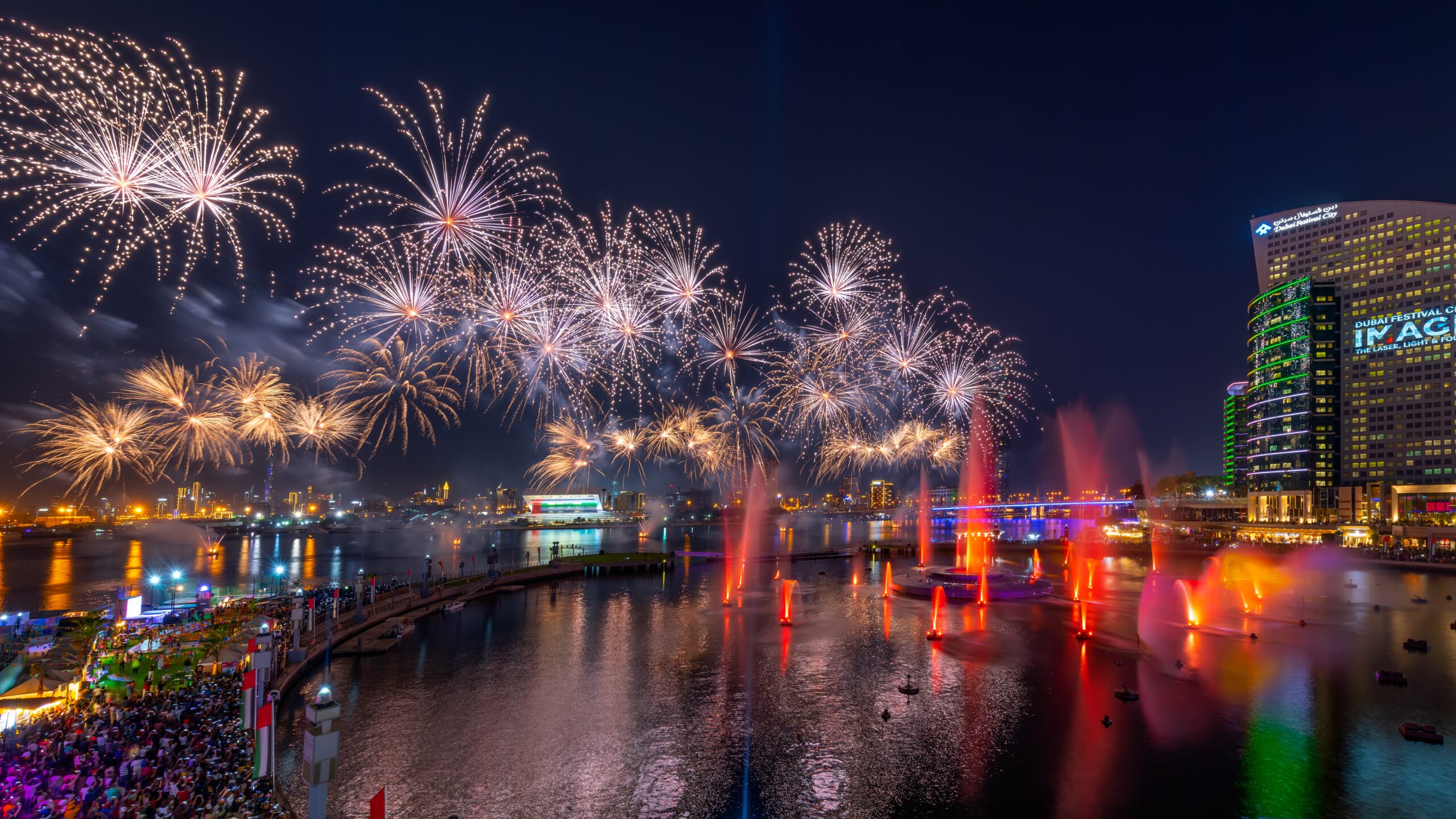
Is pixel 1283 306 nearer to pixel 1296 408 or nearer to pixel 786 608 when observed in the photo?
pixel 1296 408

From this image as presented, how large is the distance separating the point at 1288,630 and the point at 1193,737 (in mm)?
29823

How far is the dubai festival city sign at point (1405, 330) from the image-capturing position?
406 feet

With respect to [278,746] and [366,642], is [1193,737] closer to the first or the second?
[278,746]

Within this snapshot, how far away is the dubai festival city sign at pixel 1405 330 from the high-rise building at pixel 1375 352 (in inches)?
6.2

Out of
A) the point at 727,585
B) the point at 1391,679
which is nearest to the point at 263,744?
the point at 1391,679

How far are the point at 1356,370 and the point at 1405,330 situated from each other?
962 cm

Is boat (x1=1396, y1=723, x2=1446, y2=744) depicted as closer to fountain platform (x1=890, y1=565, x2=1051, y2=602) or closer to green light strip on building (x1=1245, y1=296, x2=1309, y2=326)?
fountain platform (x1=890, y1=565, x2=1051, y2=602)

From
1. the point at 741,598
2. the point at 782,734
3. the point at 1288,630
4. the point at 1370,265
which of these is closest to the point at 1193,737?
the point at 782,734

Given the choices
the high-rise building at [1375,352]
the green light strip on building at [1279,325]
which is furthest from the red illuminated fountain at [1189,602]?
the green light strip on building at [1279,325]

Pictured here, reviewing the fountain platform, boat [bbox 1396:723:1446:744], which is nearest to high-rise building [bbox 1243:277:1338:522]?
the fountain platform

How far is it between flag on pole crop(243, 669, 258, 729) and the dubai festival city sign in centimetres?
17403

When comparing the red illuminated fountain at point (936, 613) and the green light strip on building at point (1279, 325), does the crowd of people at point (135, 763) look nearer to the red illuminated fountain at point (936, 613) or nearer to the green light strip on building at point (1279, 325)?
the red illuminated fountain at point (936, 613)

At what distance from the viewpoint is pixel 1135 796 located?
21453 mm

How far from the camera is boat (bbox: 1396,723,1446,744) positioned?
1022 inches
